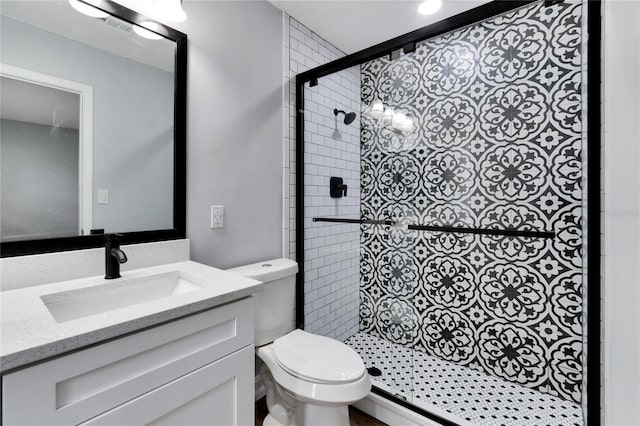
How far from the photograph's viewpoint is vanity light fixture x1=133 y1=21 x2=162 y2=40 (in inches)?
51.6

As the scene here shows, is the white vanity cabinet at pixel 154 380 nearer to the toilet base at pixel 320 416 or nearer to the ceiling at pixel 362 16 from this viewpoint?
the toilet base at pixel 320 416

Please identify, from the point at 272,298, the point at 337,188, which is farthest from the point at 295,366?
the point at 337,188

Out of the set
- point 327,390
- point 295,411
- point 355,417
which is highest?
point 327,390

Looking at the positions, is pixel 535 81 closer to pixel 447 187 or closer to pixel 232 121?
pixel 447 187

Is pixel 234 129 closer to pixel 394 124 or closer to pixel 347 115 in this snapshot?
pixel 347 115

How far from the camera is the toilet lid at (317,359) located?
125cm

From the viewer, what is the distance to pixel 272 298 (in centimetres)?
156

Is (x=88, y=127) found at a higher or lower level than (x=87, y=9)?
lower

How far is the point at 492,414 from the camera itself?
162cm

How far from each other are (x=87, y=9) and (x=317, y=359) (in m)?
1.72

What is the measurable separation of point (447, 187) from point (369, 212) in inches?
22.7

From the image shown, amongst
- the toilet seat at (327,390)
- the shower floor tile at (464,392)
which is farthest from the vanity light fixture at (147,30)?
the shower floor tile at (464,392)

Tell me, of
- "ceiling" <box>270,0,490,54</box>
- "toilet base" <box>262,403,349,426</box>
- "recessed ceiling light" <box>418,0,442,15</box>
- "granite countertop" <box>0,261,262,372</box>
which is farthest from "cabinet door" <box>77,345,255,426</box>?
"recessed ceiling light" <box>418,0,442,15</box>
